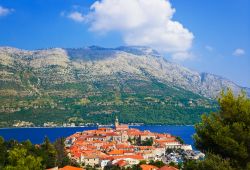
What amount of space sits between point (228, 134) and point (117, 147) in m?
73.8

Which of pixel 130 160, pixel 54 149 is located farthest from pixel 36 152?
pixel 130 160

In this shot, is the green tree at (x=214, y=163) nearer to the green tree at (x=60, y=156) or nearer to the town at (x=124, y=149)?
the town at (x=124, y=149)

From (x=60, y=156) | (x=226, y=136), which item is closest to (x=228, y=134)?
(x=226, y=136)

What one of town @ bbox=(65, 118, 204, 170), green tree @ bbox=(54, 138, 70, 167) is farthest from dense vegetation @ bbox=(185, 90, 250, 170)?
green tree @ bbox=(54, 138, 70, 167)

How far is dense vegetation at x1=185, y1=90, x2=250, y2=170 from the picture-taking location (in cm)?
1522

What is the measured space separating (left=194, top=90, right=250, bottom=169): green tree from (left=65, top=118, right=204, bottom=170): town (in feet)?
132

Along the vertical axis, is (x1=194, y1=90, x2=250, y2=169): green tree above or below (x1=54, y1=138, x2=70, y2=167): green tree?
above

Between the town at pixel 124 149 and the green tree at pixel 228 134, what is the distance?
4034 cm

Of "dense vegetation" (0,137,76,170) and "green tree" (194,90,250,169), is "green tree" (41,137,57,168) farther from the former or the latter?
"green tree" (194,90,250,169)

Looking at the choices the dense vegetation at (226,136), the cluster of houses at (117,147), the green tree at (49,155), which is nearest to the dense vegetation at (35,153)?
the green tree at (49,155)

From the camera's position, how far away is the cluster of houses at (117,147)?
74562mm

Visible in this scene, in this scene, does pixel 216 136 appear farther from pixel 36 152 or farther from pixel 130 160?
pixel 130 160

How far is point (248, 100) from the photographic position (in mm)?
16359

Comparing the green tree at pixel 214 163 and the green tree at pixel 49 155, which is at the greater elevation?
the green tree at pixel 214 163
